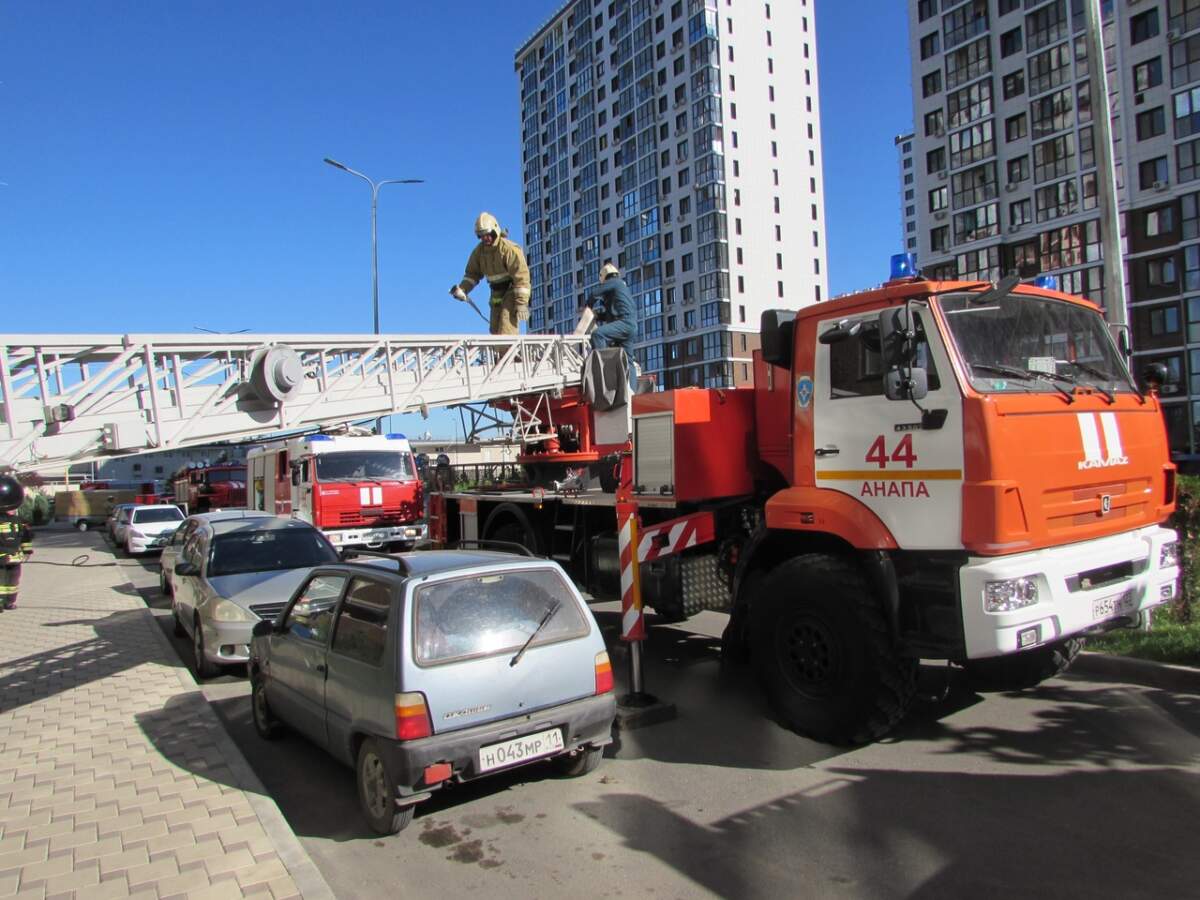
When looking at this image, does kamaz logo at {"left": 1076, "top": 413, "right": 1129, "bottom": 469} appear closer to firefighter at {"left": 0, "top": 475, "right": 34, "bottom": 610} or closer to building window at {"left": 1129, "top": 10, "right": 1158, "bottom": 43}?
firefighter at {"left": 0, "top": 475, "right": 34, "bottom": 610}

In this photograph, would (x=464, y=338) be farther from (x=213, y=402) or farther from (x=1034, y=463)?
(x=1034, y=463)

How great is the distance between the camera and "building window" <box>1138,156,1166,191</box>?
40.6 meters

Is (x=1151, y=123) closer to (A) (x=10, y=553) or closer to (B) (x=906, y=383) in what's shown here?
(B) (x=906, y=383)

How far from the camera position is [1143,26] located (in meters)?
40.7

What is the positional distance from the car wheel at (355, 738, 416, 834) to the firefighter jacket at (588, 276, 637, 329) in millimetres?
6070

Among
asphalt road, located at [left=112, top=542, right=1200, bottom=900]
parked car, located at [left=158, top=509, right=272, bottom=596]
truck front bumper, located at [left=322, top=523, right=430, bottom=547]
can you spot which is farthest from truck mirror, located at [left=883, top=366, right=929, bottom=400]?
truck front bumper, located at [left=322, top=523, right=430, bottom=547]

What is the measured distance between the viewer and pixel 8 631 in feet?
33.9

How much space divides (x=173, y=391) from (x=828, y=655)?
210 inches

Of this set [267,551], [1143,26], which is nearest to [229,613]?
[267,551]

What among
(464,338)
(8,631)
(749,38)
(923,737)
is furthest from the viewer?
(749,38)

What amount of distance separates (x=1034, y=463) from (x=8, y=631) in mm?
11556

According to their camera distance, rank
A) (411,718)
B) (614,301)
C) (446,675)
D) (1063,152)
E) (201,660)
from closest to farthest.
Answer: (411,718) → (446,675) → (201,660) → (614,301) → (1063,152)

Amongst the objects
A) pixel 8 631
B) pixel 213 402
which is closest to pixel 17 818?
pixel 213 402

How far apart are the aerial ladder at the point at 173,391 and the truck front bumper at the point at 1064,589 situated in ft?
18.4
